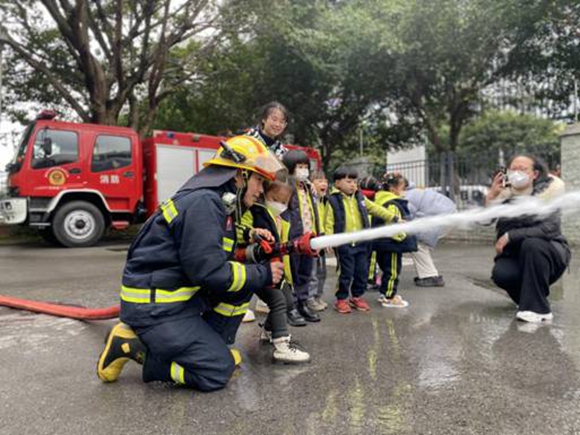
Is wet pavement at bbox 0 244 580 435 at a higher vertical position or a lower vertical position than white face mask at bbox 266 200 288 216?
lower

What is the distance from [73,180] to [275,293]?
7832 millimetres

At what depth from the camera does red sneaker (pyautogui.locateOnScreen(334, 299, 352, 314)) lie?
14.6 feet

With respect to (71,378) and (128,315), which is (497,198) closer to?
(128,315)

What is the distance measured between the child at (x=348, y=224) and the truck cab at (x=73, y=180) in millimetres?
7044

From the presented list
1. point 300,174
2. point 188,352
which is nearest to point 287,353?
point 188,352

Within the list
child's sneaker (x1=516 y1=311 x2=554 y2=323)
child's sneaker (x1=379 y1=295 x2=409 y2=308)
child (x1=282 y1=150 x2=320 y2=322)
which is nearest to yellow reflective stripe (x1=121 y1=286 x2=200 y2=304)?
child (x1=282 y1=150 x2=320 y2=322)

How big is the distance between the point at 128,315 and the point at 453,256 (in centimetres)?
692

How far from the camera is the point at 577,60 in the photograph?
15.4 meters

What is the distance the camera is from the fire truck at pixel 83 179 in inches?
377

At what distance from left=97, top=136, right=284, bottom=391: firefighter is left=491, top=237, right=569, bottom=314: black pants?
7.60 feet

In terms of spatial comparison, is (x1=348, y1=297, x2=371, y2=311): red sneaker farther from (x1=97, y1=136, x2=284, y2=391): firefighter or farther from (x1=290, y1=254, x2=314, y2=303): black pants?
(x1=97, y1=136, x2=284, y2=391): firefighter

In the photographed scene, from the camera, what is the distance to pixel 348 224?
173 inches

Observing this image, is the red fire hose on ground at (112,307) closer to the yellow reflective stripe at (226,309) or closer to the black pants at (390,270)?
the yellow reflective stripe at (226,309)

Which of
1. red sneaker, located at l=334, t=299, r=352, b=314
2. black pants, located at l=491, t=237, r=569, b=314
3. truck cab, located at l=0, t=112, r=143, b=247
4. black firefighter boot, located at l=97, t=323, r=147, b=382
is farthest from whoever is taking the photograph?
truck cab, located at l=0, t=112, r=143, b=247
